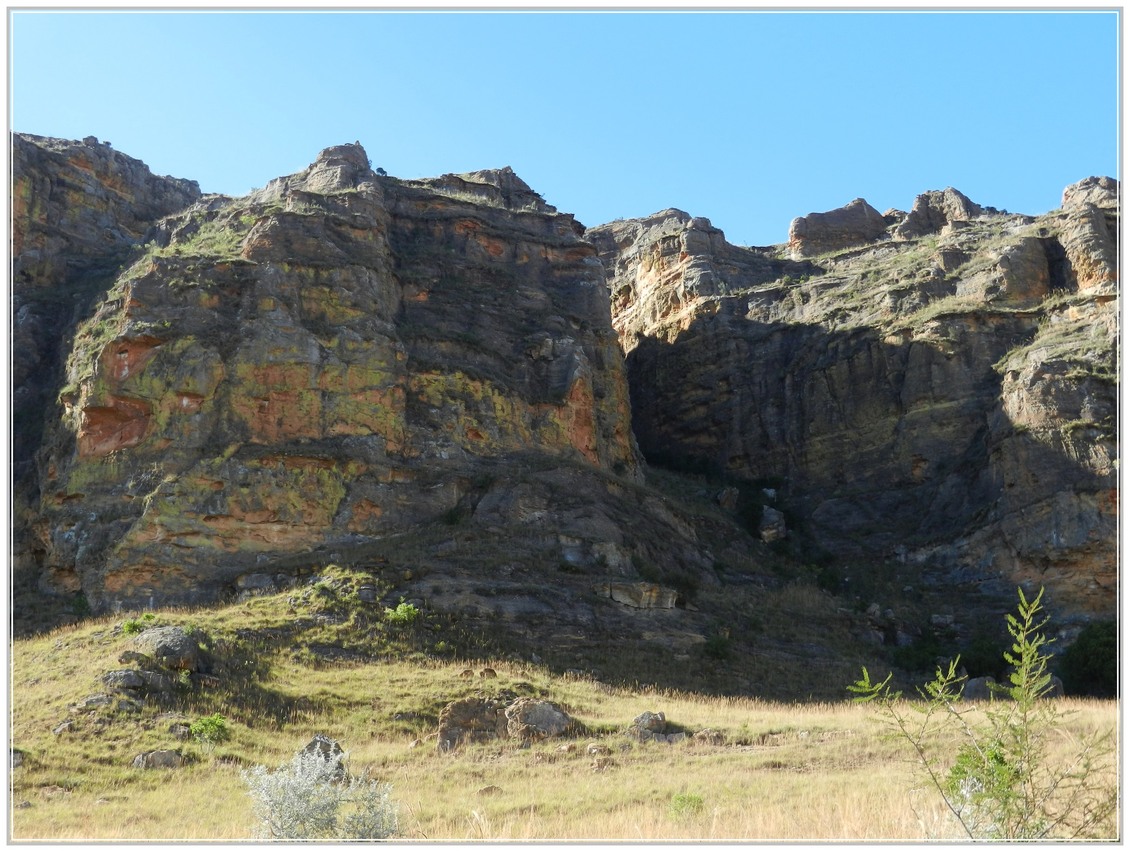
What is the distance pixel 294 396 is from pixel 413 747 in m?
19.5

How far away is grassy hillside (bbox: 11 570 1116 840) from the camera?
49.1ft

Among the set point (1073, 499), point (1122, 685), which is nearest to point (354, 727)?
point (1122, 685)

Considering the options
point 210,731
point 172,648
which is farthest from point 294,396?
point 210,731

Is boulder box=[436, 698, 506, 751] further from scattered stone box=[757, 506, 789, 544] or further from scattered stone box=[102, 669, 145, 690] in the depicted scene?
scattered stone box=[757, 506, 789, 544]

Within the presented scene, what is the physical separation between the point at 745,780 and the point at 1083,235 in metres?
42.3

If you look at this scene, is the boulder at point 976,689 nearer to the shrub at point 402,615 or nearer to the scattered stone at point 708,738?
the scattered stone at point 708,738

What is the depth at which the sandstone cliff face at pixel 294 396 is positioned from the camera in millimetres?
36625

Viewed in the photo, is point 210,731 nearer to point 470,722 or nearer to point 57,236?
point 470,722

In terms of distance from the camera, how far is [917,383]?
5125 centimetres

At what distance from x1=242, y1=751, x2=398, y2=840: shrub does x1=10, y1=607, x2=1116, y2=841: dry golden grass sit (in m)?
0.99

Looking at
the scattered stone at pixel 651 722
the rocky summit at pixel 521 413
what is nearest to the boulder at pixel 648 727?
the scattered stone at pixel 651 722

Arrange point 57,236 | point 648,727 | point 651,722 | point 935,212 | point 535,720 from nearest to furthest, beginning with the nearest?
point 648,727 → point 651,722 → point 535,720 → point 57,236 → point 935,212

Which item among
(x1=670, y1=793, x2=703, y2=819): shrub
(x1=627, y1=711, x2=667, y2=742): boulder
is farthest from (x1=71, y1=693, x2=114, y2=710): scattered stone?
(x1=670, y1=793, x2=703, y2=819): shrub

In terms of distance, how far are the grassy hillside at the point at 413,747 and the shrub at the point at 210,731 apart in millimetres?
296
